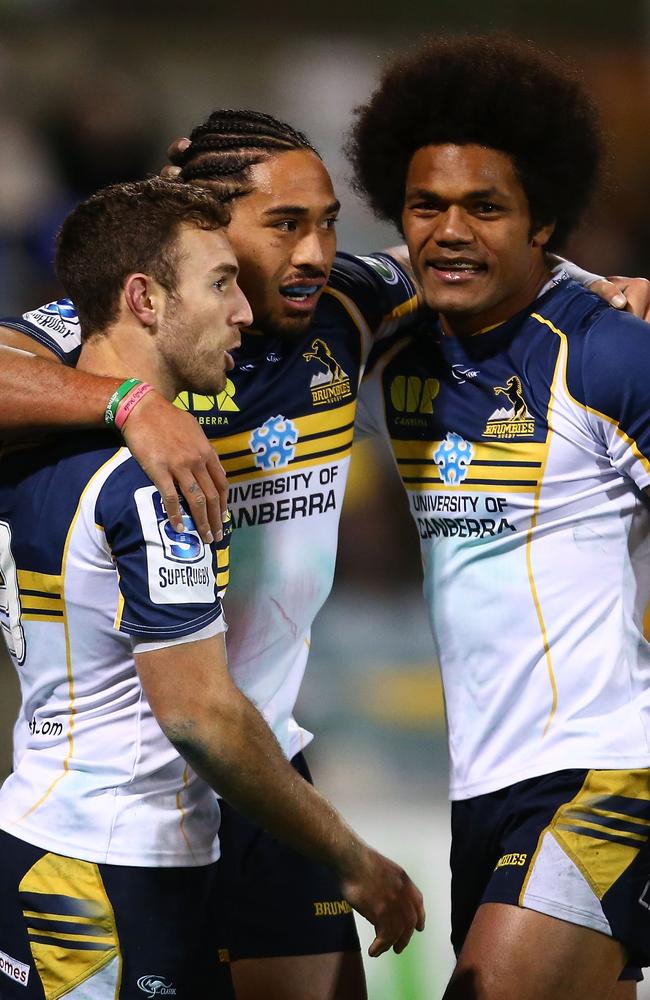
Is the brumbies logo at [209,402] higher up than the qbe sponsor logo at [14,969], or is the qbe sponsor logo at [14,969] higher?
the brumbies logo at [209,402]

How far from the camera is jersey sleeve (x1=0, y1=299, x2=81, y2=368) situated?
2885mm

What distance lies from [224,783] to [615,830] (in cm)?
Answer: 96

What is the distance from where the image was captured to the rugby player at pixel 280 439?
3.00 m

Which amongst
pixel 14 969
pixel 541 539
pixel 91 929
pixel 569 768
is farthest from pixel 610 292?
pixel 14 969

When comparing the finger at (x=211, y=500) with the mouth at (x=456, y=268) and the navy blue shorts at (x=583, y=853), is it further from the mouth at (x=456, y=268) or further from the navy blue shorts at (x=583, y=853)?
the navy blue shorts at (x=583, y=853)

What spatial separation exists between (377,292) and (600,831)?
141 centimetres

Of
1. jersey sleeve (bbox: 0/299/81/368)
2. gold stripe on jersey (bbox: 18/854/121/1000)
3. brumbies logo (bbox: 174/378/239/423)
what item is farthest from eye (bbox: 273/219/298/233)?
gold stripe on jersey (bbox: 18/854/121/1000)

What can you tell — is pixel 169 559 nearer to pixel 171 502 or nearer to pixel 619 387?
pixel 171 502

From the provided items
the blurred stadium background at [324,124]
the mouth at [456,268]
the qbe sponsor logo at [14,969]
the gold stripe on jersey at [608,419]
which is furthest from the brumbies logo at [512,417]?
the blurred stadium background at [324,124]

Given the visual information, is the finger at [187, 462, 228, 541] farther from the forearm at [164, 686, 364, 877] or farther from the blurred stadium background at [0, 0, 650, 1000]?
the blurred stadium background at [0, 0, 650, 1000]

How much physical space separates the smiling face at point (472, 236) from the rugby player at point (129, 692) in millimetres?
599

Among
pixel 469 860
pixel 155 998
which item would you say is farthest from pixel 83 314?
pixel 469 860

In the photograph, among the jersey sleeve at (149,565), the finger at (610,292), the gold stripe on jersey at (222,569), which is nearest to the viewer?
the jersey sleeve at (149,565)

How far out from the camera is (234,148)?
10.00 ft
